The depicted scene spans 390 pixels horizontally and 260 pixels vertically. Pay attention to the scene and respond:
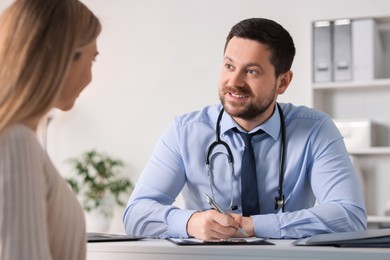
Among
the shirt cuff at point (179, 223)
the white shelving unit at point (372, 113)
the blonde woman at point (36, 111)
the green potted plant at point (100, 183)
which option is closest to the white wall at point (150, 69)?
the green potted plant at point (100, 183)

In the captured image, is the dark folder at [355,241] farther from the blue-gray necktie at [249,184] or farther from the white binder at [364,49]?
the white binder at [364,49]

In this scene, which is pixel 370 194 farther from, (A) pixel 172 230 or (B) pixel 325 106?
(A) pixel 172 230

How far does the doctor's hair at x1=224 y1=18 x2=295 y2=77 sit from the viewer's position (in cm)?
221

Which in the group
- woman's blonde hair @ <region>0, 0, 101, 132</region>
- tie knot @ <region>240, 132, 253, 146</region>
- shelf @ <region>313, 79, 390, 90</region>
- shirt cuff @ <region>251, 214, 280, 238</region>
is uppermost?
woman's blonde hair @ <region>0, 0, 101, 132</region>

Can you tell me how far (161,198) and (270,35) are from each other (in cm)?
62

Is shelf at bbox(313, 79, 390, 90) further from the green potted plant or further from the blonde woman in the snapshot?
the blonde woman

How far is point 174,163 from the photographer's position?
2.20 m

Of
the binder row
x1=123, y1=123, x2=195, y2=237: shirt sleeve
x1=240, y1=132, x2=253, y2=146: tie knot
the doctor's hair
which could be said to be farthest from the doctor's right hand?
the binder row

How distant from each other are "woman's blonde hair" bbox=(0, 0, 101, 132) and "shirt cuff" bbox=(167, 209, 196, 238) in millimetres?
829

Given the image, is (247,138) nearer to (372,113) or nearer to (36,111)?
(36,111)

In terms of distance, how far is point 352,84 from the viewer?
397 cm

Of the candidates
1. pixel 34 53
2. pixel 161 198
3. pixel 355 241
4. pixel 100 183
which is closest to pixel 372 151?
pixel 100 183

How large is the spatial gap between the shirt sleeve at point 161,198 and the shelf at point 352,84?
1.96m

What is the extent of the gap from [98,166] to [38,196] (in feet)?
12.1
